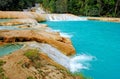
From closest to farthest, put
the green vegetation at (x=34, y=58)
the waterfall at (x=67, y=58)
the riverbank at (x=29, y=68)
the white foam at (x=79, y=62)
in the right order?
1. the riverbank at (x=29, y=68)
2. the green vegetation at (x=34, y=58)
3. the waterfall at (x=67, y=58)
4. the white foam at (x=79, y=62)

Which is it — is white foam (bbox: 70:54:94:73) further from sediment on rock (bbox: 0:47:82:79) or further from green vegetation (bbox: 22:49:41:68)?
sediment on rock (bbox: 0:47:82:79)

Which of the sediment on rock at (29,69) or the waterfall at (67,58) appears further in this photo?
the waterfall at (67,58)

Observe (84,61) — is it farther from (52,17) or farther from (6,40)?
(52,17)

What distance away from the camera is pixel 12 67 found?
7.03 metres

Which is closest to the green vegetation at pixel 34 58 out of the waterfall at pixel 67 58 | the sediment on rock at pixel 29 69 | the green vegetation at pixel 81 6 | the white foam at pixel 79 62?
the sediment on rock at pixel 29 69

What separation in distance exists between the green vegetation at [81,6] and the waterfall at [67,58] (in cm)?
3007

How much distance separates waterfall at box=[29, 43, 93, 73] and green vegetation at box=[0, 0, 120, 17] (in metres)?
30.1

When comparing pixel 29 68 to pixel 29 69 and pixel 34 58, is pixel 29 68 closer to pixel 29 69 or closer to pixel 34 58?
pixel 29 69

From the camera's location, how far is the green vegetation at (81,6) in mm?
43375

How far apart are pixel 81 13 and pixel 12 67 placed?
40066mm

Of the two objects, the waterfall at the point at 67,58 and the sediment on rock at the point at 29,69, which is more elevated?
the sediment on rock at the point at 29,69

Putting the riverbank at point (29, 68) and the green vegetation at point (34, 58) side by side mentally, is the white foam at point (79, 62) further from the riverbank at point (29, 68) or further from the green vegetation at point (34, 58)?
the riverbank at point (29, 68)

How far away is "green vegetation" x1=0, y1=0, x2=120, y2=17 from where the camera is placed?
43.4 metres

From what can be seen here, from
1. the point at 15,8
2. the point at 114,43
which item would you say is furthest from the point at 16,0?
the point at 114,43
